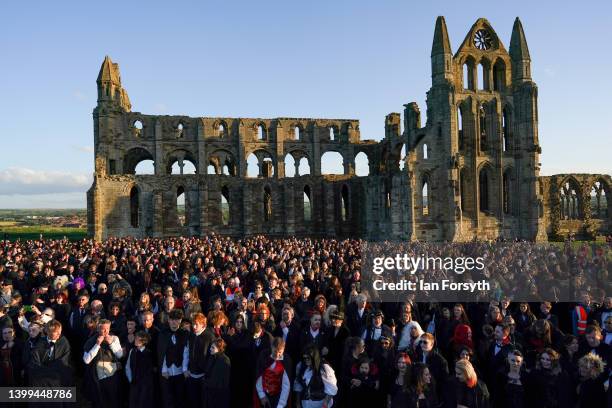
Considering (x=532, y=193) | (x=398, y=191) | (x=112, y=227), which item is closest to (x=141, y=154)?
(x=112, y=227)

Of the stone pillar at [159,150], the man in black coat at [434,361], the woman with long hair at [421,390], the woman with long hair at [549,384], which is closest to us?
the woman with long hair at [421,390]

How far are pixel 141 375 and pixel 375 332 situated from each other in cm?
359

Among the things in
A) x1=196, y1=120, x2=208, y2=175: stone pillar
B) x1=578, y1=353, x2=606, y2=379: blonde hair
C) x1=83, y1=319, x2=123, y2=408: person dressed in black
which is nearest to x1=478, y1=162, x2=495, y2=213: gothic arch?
x1=196, y1=120, x2=208, y2=175: stone pillar

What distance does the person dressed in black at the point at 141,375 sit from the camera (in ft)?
24.0

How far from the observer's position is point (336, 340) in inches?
327

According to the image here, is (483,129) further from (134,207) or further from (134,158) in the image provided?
(134,158)

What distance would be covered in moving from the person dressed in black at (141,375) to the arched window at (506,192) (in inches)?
1464

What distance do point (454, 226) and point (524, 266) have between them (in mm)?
21948

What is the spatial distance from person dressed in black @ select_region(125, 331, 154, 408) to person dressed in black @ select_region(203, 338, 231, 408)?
0.96 meters

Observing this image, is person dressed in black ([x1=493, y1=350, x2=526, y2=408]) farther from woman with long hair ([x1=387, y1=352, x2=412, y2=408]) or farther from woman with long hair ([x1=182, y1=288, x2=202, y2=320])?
woman with long hair ([x1=182, y1=288, x2=202, y2=320])

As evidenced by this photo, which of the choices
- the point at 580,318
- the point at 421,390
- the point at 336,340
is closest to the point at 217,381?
the point at 336,340

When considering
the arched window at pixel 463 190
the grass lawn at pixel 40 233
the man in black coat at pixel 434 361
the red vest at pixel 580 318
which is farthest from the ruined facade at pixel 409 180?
the man in black coat at pixel 434 361

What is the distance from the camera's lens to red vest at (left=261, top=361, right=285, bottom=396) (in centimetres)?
661

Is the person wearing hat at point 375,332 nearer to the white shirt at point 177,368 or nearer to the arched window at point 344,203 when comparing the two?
the white shirt at point 177,368
